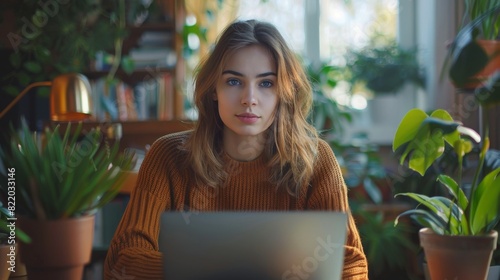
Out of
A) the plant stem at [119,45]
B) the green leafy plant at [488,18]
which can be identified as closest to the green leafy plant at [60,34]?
the plant stem at [119,45]

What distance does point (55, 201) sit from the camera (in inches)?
34.9

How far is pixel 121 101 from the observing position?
3770mm

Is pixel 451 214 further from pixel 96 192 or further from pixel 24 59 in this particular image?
pixel 24 59

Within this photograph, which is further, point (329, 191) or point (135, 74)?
point (135, 74)

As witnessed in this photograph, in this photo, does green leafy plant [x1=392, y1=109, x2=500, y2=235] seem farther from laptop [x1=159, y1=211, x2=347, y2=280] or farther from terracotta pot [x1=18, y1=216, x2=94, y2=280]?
terracotta pot [x1=18, y1=216, x2=94, y2=280]

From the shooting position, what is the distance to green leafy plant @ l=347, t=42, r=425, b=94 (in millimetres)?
3777

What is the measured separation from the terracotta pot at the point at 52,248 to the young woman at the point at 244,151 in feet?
1.64

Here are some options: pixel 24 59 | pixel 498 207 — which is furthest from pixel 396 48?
pixel 498 207

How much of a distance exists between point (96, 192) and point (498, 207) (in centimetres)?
92

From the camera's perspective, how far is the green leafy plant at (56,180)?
34.5 inches

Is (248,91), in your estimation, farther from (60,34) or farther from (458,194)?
(60,34)

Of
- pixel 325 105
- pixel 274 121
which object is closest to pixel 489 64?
pixel 274 121

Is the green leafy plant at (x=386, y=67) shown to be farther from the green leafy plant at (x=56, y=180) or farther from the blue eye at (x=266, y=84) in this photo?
the green leafy plant at (x=56, y=180)

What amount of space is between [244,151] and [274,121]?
98 millimetres
